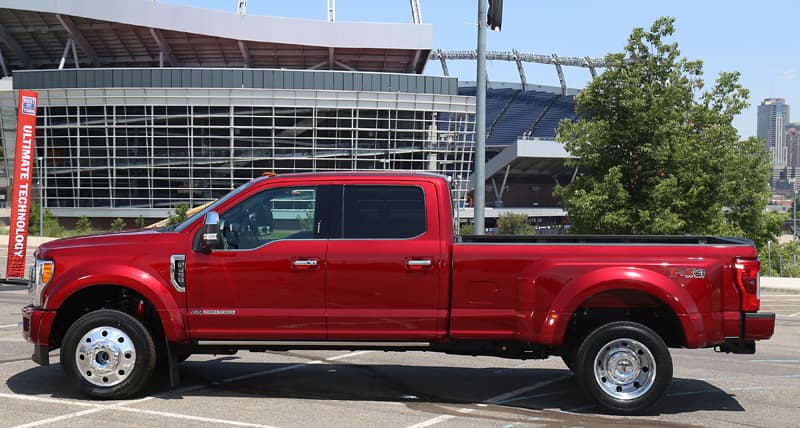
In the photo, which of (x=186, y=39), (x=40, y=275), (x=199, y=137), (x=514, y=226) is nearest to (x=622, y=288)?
(x=40, y=275)

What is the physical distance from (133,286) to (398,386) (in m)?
2.67

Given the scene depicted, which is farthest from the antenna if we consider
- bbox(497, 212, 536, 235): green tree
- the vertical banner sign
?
the vertical banner sign

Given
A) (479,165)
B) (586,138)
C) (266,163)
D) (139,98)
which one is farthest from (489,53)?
(479,165)

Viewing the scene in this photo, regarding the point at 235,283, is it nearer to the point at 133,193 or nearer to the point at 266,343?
the point at 266,343

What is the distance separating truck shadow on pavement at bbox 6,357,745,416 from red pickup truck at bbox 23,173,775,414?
51 cm

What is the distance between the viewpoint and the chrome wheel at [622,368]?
264 inches

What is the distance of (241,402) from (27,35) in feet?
214

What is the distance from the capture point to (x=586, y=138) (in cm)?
3089

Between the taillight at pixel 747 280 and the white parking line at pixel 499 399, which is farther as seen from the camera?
the taillight at pixel 747 280

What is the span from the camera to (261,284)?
688 centimetres

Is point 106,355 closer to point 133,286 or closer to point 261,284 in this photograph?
point 133,286

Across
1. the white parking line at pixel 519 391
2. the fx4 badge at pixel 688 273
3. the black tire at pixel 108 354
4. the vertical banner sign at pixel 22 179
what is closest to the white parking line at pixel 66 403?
the black tire at pixel 108 354

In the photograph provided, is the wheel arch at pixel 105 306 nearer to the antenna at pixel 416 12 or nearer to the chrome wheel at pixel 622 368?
the chrome wheel at pixel 622 368

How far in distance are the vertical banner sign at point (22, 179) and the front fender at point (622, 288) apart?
1452 centimetres
